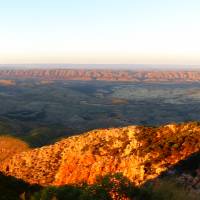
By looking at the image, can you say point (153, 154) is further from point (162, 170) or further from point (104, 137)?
point (104, 137)

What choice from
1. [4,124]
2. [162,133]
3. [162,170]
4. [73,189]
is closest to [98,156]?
[162,133]

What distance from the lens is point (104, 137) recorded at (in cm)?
8325

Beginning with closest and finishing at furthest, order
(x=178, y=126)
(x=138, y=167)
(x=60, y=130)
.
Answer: (x=138, y=167) < (x=178, y=126) < (x=60, y=130)

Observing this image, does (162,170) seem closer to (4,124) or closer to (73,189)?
(73,189)

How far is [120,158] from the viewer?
74.8 meters

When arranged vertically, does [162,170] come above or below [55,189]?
below

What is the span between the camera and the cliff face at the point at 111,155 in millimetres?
66062

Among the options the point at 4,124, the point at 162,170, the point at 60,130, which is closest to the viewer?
the point at 162,170

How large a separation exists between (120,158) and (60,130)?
330 ft

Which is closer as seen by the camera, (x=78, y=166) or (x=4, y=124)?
(x=78, y=166)

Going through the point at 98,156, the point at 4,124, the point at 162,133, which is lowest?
the point at 4,124

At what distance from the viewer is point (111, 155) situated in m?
76.7

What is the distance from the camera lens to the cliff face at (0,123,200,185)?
66062mm

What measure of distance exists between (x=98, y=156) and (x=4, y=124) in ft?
375
